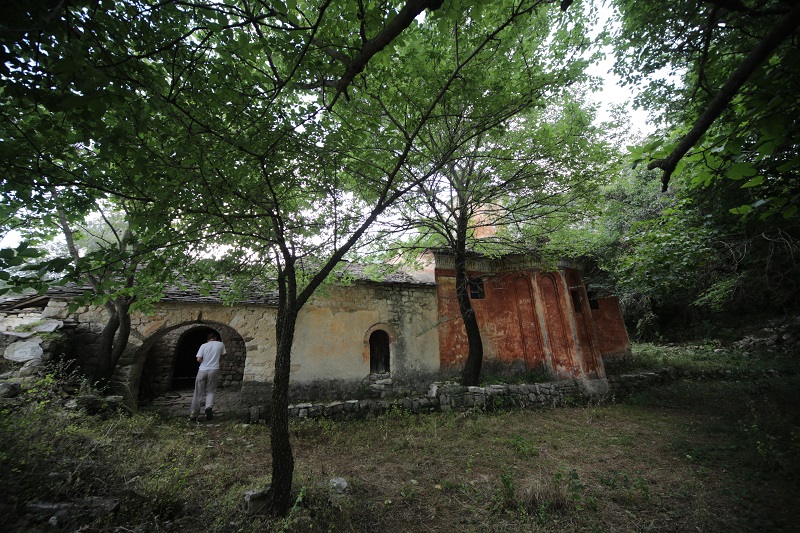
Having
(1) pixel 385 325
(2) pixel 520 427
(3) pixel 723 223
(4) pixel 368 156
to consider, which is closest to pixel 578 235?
(3) pixel 723 223

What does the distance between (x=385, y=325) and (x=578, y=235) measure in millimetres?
6256

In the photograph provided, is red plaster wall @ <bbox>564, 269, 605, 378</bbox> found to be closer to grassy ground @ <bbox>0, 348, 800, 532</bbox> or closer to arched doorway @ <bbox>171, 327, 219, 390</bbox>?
grassy ground @ <bbox>0, 348, 800, 532</bbox>

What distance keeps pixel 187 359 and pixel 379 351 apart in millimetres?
8291

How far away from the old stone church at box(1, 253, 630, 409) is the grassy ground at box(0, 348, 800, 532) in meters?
1.99

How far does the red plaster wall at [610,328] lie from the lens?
1315 cm

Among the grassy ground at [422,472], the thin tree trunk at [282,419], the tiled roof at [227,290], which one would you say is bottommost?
the grassy ground at [422,472]

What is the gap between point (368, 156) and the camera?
3.98m

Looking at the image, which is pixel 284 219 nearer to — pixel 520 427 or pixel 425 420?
pixel 425 420

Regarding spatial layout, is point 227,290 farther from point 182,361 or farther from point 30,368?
point 182,361

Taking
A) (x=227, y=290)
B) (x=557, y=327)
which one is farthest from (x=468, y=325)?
(x=227, y=290)

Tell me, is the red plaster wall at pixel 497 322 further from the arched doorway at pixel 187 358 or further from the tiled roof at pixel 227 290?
the arched doorway at pixel 187 358

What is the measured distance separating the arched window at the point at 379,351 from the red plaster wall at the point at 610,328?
921 cm

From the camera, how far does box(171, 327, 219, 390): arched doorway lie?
12.1 metres

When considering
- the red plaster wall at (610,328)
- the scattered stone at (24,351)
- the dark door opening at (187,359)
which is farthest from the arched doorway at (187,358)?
the red plaster wall at (610,328)
